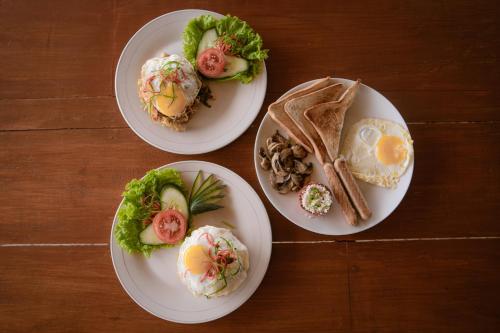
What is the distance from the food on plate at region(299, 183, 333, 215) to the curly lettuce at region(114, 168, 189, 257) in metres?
0.87

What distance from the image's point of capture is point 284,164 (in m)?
2.90

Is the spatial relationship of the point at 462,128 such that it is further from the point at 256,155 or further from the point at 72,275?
the point at 72,275

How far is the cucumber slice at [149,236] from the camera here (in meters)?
2.85

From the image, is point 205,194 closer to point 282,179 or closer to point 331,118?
point 282,179

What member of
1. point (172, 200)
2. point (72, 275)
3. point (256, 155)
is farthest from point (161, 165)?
point (72, 275)

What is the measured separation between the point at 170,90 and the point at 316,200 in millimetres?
1231

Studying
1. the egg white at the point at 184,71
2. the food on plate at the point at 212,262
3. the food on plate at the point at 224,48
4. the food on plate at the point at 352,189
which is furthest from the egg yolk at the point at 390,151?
the egg white at the point at 184,71

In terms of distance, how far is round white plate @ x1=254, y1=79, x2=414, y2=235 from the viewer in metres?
2.86

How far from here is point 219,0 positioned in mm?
3299

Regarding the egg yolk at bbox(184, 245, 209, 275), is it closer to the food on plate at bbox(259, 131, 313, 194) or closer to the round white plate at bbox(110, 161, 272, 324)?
the round white plate at bbox(110, 161, 272, 324)

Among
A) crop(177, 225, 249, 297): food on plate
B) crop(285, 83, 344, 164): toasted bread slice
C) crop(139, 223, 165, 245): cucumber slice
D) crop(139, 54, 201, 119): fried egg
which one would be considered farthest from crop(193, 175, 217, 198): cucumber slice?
crop(285, 83, 344, 164): toasted bread slice

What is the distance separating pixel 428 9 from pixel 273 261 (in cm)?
231

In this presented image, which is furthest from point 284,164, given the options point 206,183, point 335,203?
point 206,183

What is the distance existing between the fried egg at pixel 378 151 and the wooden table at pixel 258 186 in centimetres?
28
